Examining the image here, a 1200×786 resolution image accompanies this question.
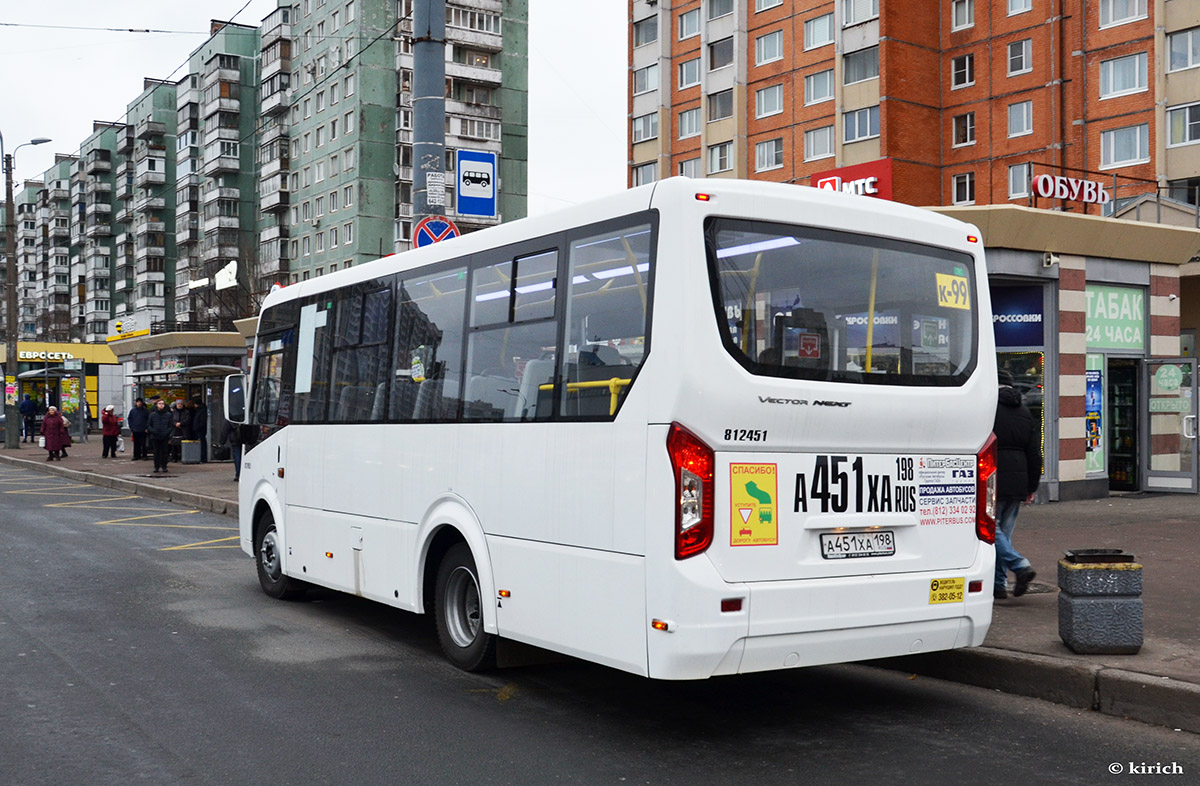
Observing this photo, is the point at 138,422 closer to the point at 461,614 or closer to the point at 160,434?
the point at 160,434

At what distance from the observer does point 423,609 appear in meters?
7.81

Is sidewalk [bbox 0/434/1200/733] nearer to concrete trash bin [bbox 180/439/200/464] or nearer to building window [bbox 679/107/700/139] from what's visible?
concrete trash bin [bbox 180/439/200/464]

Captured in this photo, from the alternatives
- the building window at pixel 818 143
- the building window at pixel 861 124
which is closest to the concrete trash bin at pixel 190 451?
the building window at pixel 861 124

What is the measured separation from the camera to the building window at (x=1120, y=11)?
44156 millimetres

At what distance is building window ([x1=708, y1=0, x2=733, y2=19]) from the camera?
5938cm

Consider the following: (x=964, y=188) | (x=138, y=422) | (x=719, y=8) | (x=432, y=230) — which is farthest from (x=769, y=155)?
(x=432, y=230)

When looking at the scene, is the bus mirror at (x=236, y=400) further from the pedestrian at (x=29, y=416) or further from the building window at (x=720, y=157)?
the building window at (x=720, y=157)

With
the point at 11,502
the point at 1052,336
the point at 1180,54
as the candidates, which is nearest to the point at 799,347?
the point at 1052,336

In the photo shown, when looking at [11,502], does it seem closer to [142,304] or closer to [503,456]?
[503,456]

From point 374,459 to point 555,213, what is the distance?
2.60m

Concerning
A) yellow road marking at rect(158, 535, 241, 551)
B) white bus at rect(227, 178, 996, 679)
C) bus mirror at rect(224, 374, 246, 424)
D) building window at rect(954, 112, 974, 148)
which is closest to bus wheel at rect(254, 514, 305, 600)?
bus mirror at rect(224, 374, 246, 424)

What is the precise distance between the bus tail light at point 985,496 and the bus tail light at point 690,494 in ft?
6.09

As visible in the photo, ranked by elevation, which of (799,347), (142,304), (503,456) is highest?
(142,304)

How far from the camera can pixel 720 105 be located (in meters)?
59.8
